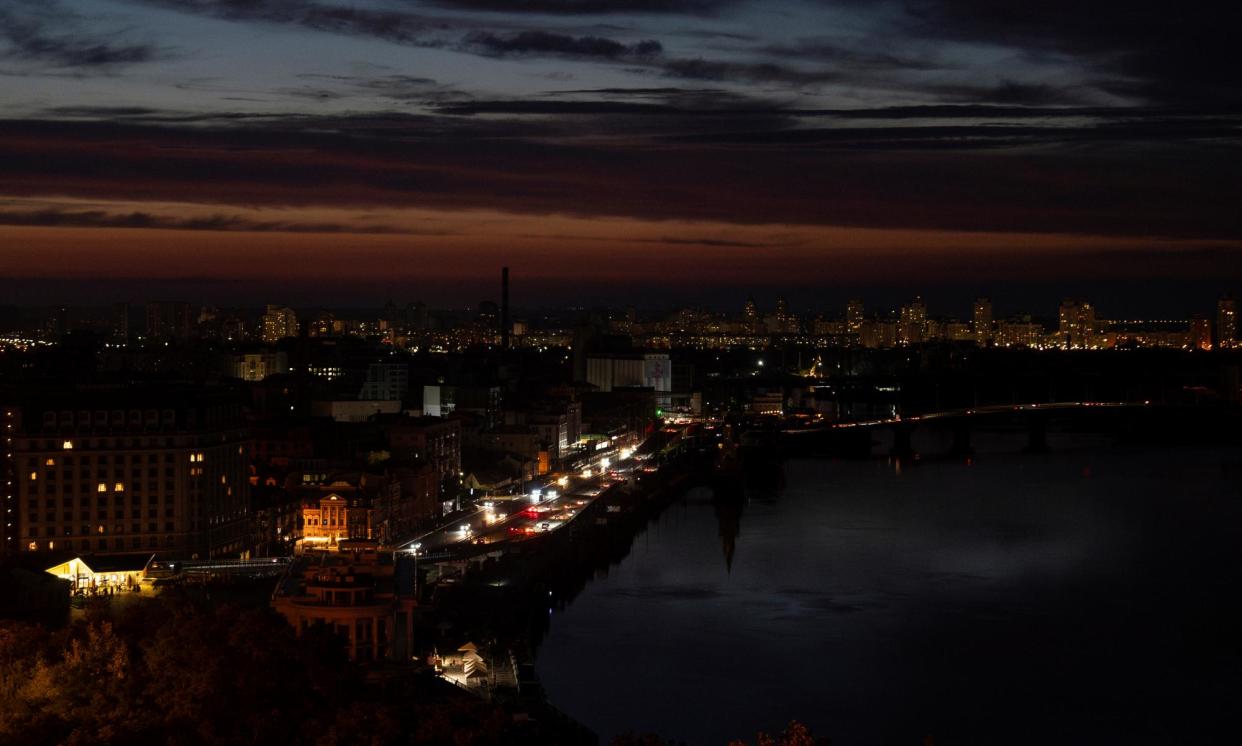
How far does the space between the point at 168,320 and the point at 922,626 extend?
137 feet

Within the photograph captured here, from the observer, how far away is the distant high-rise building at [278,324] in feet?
160

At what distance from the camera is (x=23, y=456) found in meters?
11.7

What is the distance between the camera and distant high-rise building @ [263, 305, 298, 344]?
160ft

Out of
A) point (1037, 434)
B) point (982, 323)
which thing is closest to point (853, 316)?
point (982, 323)

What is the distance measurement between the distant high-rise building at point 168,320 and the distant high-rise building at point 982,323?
3511 centimetres

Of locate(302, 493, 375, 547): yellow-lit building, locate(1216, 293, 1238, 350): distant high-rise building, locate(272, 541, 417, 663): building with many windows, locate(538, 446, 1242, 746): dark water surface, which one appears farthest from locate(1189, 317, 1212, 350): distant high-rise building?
locate(272, 541, 417, 663): building with many windows

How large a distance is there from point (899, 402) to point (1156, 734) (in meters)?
33.0

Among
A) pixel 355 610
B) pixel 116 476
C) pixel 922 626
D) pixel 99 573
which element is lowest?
pixel 922 626

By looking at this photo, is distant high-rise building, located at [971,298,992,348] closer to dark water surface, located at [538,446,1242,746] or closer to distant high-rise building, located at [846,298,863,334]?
distant high-rise building, located at [846,298,863,334]

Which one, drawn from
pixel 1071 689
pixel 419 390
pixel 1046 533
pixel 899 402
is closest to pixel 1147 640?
pixel 1071 689

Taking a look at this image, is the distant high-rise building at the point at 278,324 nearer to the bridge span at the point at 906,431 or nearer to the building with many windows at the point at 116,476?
the bridge span at the point at 906,431

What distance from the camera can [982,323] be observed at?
260 feet

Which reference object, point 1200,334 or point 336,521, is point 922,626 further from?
point 1200,334

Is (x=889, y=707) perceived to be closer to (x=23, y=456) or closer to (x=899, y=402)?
(x=23, y=456)
